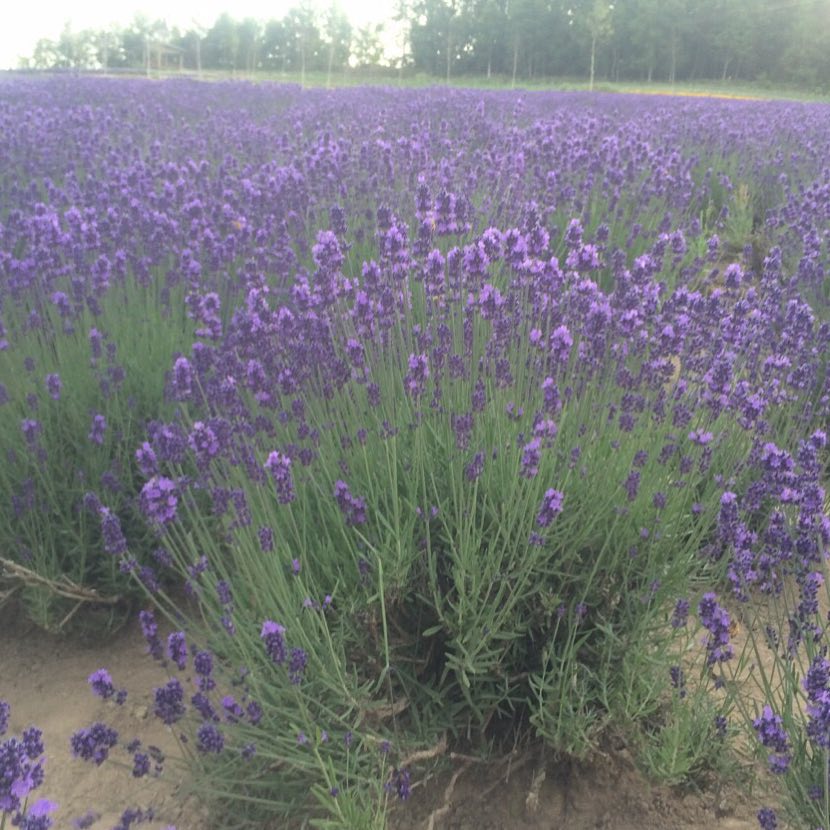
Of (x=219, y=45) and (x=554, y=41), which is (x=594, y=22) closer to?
(x=554, y=41)

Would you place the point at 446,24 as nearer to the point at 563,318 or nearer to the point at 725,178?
the point at 725,178

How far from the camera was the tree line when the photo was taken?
3959cm

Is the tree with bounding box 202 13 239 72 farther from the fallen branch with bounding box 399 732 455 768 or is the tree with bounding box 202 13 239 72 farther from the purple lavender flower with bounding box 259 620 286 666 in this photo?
the purple lavender flower with bounding box 259 620 286 666

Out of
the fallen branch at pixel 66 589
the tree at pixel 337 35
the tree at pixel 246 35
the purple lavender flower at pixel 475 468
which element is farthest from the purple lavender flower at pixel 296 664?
the tree at pixel 246 35

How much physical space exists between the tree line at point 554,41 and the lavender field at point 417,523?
35009 mm

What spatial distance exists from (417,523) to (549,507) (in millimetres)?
415

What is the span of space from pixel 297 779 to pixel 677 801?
0.90 meters

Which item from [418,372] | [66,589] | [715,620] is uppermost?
[418,372]

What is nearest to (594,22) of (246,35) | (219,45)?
(246,35)

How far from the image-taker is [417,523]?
2.07 m

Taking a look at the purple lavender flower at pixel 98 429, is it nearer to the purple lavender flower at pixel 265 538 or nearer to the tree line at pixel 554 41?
the purple lavender flower at pixel 265 538

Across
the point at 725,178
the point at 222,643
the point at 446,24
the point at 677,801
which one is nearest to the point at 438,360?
the point at 222,643

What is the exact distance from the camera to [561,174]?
555cm

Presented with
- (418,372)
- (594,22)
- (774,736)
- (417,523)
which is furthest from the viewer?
A: (594,22)
